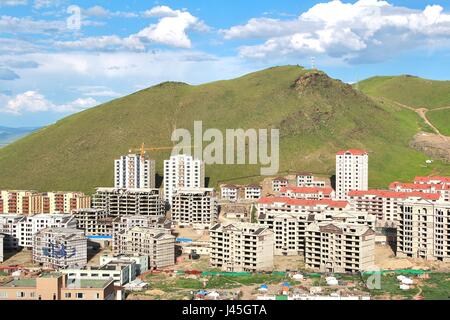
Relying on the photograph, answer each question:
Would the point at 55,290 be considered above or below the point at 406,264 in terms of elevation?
above

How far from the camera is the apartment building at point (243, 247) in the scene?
27.5m

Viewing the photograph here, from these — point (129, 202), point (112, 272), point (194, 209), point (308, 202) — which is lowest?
point (112, 272)

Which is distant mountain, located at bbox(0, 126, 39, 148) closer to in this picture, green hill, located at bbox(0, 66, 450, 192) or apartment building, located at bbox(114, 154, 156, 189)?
green hill, located at bbox(0, 66, 450, 192)

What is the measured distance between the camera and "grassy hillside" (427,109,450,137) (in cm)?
6948

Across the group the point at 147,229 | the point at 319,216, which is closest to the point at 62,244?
the point at 147,229

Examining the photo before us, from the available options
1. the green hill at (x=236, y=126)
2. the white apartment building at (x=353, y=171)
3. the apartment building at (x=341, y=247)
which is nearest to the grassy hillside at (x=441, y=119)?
the green hill at (x=236, y=126)

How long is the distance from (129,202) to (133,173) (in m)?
6.48

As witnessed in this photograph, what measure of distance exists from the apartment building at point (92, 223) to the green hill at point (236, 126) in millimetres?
14528

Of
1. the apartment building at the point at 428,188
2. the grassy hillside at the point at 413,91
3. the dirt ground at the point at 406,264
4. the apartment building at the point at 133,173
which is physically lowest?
the dirt ground at the point at 406,264

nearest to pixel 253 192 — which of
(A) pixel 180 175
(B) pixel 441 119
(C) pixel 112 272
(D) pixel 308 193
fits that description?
(A) pixel 180 175

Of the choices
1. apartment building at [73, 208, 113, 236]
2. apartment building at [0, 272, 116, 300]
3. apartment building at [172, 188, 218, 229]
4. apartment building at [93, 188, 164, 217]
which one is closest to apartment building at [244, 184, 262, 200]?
apartment building at [172, 188, 218, 229]

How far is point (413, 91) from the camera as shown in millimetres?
89188

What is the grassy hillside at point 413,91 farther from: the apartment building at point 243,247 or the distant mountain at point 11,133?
the distant mountain at point 11,133

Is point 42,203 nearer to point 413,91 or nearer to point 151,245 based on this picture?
point 151,245
